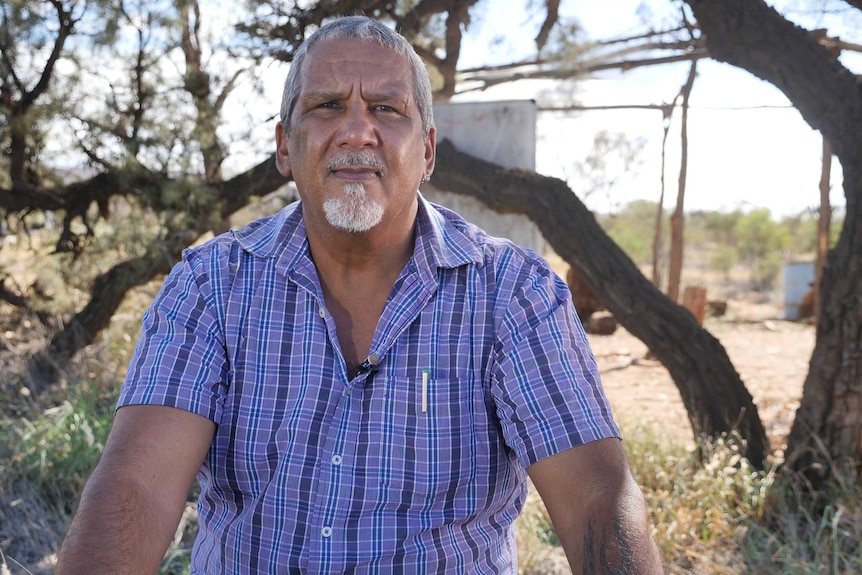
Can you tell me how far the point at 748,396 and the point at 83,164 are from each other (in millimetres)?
4628

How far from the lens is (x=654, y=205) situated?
35594 mm

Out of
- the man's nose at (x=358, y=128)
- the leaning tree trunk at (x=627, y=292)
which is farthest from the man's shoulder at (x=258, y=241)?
the leaning tree trunk at (x=627, y=292)

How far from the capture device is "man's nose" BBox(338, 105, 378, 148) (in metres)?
1.77

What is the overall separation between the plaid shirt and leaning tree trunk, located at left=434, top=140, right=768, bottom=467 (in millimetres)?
2760

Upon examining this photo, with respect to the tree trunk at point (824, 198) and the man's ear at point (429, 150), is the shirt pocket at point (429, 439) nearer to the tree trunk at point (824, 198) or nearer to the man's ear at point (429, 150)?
the man's ear at point (429, 150)

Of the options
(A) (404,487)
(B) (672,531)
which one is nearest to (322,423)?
A: (A) (404,487)

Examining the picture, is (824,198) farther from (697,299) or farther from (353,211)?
(353,211)

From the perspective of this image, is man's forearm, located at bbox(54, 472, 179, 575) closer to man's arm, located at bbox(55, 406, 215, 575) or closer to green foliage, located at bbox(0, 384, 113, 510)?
man's arm, located at bbox(55, 406, 215, 575)

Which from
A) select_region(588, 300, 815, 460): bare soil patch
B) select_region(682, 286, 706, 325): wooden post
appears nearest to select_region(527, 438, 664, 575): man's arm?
select_region(588, 300, 815, 460): bare soil patch

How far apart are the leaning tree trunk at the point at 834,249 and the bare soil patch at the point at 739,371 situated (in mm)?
969

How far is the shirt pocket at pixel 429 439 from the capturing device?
5.13 ft

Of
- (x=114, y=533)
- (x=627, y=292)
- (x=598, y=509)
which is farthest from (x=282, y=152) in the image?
(x=627, y=292)

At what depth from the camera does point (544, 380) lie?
5.10 feet

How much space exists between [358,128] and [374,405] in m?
0.63
